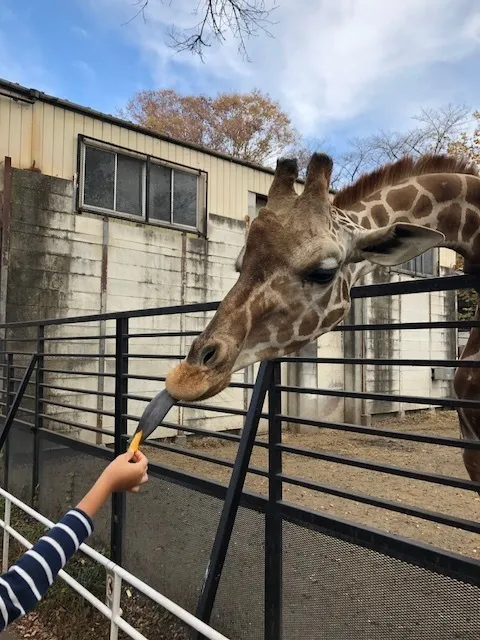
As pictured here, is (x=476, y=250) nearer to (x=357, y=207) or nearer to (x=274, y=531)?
(x=357, y=207)

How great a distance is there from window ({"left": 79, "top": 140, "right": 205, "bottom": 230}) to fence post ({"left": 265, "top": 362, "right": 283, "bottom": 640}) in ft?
21.1

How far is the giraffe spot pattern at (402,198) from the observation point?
7.59ft

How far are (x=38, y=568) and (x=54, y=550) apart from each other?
5 cm

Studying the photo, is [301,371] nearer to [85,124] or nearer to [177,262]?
[177,262]

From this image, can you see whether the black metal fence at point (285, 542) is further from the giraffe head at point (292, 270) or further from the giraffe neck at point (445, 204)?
the giraffe neck at point (445, 204)

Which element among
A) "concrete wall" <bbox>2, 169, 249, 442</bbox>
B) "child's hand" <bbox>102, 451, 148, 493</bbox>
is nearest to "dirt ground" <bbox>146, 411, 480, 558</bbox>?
Answer: "concrete wall" <bbox>2, 169, 249, 442</bbox>

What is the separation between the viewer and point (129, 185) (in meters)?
8.56

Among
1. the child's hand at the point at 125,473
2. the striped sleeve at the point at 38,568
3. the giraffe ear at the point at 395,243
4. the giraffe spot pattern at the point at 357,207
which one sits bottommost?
the striped sleeve at the point at 38,568

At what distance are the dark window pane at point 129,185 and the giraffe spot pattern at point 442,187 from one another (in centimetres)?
680

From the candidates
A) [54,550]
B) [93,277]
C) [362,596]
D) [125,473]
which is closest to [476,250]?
[362,596]

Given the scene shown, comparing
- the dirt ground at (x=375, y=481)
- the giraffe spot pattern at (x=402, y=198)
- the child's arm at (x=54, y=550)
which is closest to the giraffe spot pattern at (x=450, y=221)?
the giraffe spot pattern at (x=402, y=198)

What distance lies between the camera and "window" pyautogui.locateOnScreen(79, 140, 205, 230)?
8.08m

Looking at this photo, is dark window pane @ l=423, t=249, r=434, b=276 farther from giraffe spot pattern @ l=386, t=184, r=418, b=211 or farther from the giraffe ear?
the giraffe ear

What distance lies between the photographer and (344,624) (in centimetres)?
207
